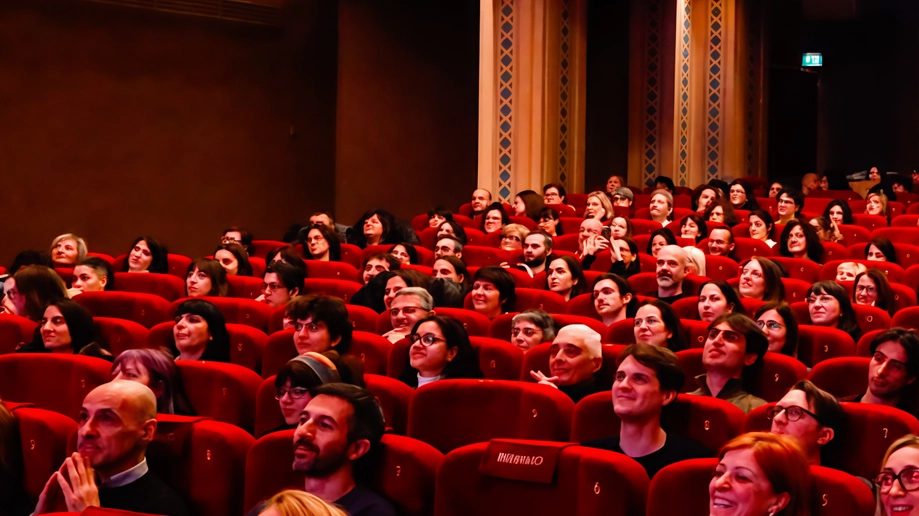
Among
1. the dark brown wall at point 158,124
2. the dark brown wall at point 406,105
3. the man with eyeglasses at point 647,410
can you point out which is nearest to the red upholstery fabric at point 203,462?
the man with eyeglasses at point 647,410

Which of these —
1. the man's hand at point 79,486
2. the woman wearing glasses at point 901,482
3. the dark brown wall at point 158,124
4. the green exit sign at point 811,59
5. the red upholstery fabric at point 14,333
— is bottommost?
the man's hand at point 79,486

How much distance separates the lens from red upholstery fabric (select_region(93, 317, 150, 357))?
3771 mm

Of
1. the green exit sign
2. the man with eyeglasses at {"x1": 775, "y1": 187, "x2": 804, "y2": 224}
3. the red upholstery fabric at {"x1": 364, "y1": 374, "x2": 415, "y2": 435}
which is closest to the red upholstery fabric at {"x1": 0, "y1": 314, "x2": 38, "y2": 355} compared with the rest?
the red upholstery fabric at {"x1": 364, "y1": 374, "x2": 415, "y2": 435}

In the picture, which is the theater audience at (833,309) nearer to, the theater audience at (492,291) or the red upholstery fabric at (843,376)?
the red upholstery fabric at (843,376)

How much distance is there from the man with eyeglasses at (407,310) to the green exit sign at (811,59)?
Answer: 11.1 metres

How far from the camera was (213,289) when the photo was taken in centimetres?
475

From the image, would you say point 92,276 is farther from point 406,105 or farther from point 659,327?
point 406,105

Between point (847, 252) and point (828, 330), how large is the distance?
7.00 ft

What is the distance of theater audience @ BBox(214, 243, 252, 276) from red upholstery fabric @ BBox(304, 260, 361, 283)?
11.5 inches

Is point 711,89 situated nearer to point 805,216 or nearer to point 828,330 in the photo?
point 805,216

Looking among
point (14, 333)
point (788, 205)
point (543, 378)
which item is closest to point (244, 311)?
point (14, 333)

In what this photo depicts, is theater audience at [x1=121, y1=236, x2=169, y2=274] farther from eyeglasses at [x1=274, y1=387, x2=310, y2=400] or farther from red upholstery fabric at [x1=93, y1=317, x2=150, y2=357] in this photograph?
eyeglasses at [x1=274, y1=387, x2=310, y2=400]

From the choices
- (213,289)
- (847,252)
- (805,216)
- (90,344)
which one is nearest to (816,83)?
(805,216)

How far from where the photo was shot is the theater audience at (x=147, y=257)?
211 inches
